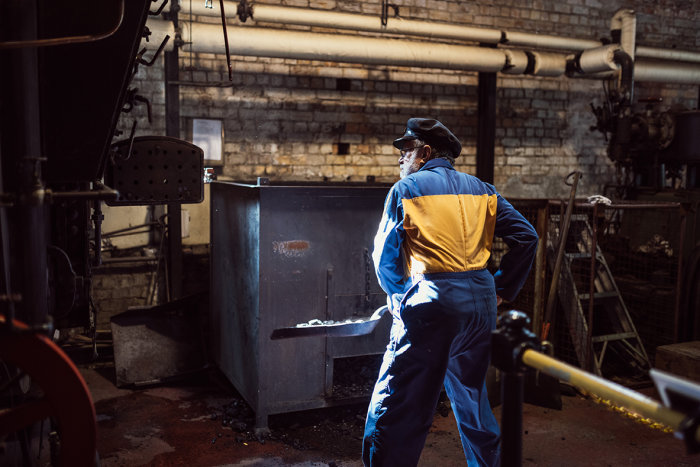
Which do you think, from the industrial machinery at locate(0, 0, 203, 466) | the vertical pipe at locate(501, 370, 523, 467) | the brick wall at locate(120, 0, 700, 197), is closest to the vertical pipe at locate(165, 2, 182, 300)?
the brick wall at locate(120, 0, 700, 197)

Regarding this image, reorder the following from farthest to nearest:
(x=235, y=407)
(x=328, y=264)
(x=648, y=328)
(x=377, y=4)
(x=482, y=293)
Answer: (x=377, y=4), (x=648, y=328), (x=235, y=407), (x=328, y=264), (x=482, y=293)

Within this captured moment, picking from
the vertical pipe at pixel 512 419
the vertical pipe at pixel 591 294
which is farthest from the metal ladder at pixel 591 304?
the vertical pipe at pixel 512 419

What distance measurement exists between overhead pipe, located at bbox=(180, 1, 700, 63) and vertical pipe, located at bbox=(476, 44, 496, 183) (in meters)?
0.44

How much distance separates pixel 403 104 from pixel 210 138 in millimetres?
2019

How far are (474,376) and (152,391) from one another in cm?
278

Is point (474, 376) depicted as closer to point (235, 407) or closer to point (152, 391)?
point (235, 407)

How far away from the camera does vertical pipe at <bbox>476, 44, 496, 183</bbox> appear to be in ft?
20.4

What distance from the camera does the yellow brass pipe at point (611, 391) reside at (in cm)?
128

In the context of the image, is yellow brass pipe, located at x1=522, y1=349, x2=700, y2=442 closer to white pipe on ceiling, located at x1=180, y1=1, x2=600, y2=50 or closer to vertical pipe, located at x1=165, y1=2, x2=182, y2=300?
vertical pipe, located at x1=165, y1=2, x2=182, y2=300

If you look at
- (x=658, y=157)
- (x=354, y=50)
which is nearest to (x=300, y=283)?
(x=354, y=50)

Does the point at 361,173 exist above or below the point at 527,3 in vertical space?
below

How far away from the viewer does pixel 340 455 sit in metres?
3.49

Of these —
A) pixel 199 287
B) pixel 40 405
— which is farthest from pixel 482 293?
pixel 199 287

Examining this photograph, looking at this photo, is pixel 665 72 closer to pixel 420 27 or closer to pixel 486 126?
pixel 486 126
